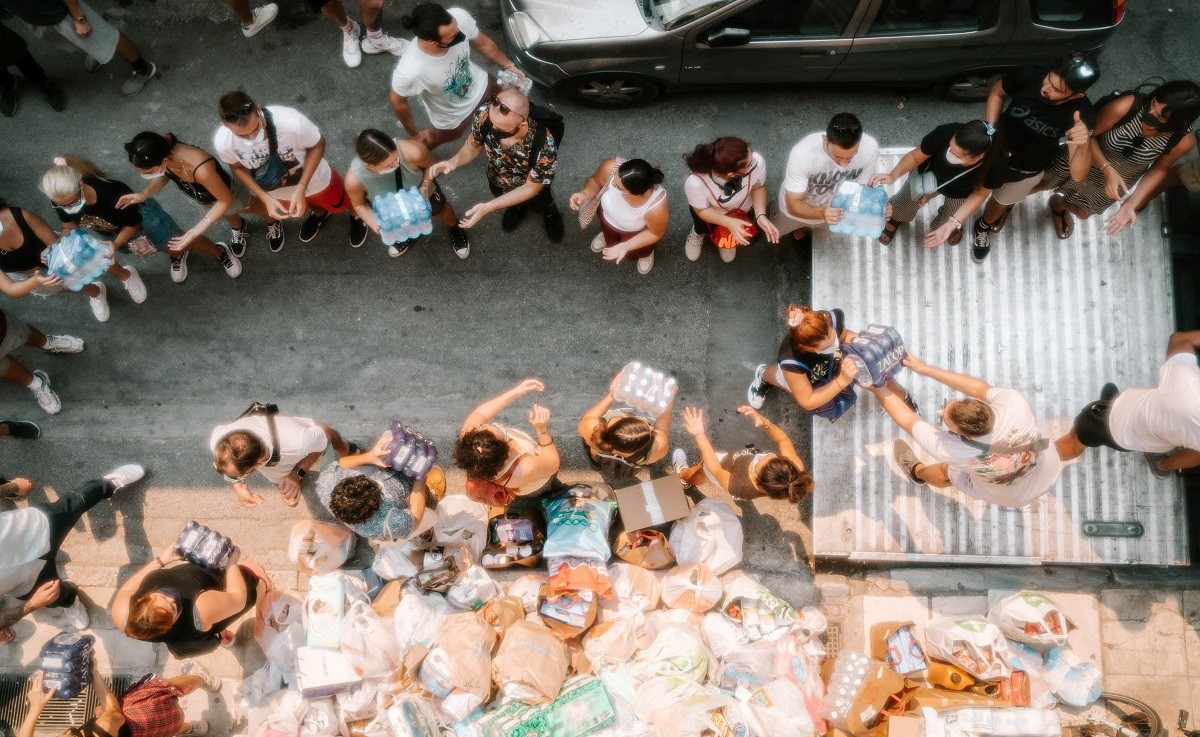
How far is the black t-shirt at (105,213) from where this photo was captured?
4578mm

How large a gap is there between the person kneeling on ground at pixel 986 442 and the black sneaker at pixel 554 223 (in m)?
2.55

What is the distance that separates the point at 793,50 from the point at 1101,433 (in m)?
3.15

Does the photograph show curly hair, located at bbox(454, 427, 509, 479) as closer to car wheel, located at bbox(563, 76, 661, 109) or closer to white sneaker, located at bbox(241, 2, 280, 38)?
car wheel, located at bbox(563, 76, 661, 109)

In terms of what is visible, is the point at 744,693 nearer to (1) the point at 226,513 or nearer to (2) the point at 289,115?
→ (1) the point at 226,513

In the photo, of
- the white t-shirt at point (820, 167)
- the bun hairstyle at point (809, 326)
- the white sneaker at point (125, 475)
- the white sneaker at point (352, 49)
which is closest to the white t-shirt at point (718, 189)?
the white t-shirt at point (820, 167)

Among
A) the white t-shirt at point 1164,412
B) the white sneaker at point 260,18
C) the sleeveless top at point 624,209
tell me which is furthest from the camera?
the white sneaker at point 260,18

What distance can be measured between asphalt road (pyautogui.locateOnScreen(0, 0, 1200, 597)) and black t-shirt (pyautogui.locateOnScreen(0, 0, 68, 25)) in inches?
34.8

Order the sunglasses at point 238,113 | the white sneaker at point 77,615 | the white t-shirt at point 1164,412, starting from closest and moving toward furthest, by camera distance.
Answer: the white t-shirt at point 1164,412 < the sunglasses at point 238,113 < the white sneaker at point 77,615

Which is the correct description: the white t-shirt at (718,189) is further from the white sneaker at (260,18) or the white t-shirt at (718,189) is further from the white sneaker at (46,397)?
the white sneaker at (46,397)

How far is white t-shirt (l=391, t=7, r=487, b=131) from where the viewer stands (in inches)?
177

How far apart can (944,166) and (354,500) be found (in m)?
3.85

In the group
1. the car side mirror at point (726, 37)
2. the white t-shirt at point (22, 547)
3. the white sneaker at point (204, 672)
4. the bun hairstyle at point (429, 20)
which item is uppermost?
the car side mirror at point (726, 37)

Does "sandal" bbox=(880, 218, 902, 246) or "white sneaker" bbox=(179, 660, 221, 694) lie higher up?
"sandal" bbox=(880, 218, 902, 246)

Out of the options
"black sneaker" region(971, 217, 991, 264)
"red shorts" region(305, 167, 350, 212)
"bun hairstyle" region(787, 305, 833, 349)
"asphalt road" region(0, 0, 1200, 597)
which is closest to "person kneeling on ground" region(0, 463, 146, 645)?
"asphalt road" region(0, 0, 1200, 597)
